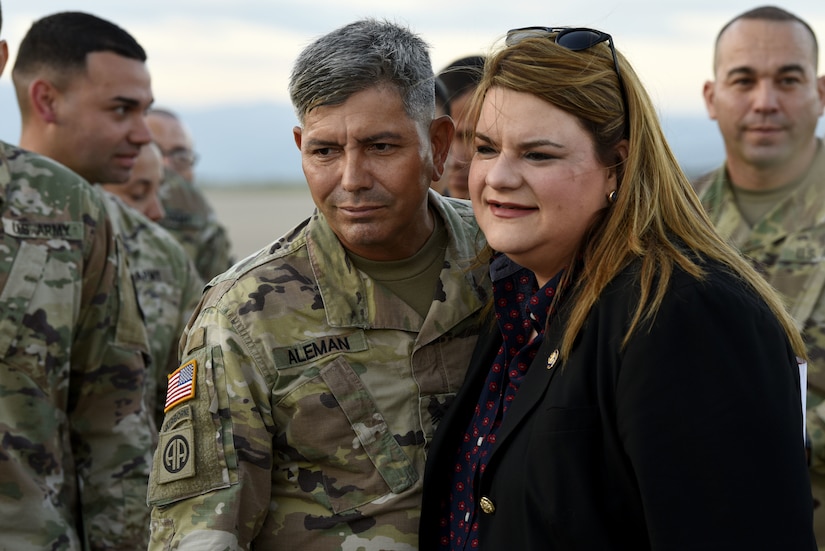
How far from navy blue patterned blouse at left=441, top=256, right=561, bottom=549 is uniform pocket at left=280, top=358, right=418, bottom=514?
0.62 feet

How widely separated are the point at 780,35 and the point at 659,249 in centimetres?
335

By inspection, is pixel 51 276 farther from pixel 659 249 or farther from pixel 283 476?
pixel 659 249

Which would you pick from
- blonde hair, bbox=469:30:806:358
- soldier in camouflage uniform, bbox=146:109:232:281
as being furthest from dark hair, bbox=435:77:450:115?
soldier in camouflage uniform, bbox=146:109:232:281

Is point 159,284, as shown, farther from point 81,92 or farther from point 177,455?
point 177,455

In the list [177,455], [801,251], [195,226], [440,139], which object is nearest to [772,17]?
[801,251]

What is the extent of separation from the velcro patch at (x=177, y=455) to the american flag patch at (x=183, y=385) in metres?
0.08

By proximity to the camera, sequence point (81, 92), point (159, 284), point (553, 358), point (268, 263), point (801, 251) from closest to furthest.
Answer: point (553, 358)
point (268, 263)
point (801, 251)
point (81, 92)
point (159, 284)

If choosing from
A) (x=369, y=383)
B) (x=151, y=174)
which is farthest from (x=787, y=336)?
(x=151, y=174)

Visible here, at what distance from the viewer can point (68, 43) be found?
193 inches

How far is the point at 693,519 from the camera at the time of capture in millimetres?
2131

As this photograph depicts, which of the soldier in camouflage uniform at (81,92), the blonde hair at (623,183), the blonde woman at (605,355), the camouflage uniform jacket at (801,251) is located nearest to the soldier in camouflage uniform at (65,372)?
the soldier in camouflage uniform at (81,92)

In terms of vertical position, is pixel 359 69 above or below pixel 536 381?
above

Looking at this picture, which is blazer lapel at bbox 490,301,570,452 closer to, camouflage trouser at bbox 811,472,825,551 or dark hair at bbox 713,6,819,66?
camouflage trouser at bbox 811,472,825,551

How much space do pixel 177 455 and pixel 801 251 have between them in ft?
10.6
